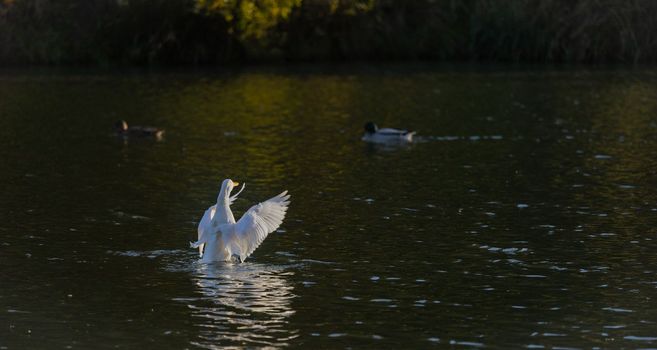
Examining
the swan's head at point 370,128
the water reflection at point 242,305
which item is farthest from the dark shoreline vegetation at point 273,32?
the water reflection at point 242,305

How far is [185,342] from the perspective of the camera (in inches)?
656

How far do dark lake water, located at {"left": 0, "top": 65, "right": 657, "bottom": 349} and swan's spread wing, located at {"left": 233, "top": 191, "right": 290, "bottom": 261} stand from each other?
0.46 metres

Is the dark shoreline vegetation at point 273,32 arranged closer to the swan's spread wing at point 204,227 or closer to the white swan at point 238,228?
the swan's spread wing at point 204,227

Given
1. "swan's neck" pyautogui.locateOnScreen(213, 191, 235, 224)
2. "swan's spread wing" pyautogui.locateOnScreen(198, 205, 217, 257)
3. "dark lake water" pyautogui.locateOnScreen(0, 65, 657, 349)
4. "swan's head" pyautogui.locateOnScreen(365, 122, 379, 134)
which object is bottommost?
"dark lake water" pyautogui.locateOnScreen(0, 65, 657, 349)

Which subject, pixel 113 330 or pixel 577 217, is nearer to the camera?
pixel 113 330

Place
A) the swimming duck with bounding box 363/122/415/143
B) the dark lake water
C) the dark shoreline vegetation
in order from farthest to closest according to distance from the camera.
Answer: the dark shoreline vegetation < the swimming duck with bounding box 363/122/415/143 < the dark lake water

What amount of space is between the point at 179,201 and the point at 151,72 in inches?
1291

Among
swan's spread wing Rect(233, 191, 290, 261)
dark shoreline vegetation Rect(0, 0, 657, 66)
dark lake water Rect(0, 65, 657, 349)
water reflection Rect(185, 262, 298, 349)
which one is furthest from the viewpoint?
dark shoreline vegetation Rect(0, 0, 657, 66)

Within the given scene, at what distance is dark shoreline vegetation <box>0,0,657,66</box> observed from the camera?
61.2 meters

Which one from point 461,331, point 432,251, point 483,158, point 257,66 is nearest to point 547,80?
point 257,66

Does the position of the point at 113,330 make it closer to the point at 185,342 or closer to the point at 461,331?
the point at 185,342

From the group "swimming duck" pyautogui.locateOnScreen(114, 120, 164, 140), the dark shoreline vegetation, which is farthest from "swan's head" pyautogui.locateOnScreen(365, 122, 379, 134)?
the dark shoreline vegetation

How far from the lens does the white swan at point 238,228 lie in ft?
67.1

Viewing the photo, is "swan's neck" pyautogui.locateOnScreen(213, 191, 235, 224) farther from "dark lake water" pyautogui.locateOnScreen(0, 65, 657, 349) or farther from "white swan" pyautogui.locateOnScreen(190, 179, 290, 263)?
"dark lake water" pyautogui.locateOnScreen(0, 65, 657, 349)
